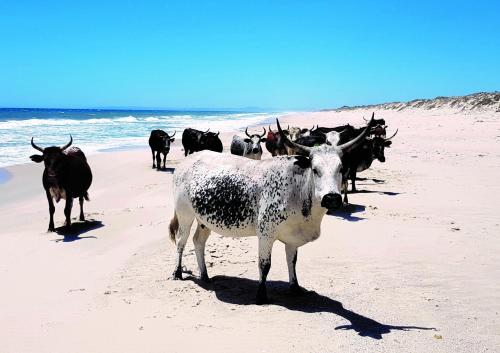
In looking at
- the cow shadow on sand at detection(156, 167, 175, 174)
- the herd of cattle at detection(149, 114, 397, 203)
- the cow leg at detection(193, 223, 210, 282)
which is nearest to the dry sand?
the cow leg at detection(193, 223, 210, 282)

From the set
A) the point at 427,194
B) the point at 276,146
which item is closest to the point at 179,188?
the point at 427,194

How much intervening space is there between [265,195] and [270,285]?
1328mm

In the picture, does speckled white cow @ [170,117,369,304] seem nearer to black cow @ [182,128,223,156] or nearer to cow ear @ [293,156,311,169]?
Result: cow ear @ [293,156,311,169]

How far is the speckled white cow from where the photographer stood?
188 inches

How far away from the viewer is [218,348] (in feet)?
14.2

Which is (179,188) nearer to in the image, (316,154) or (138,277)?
(138,277)

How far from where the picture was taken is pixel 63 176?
30.7 feet

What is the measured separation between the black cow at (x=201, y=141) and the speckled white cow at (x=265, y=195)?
12.6m

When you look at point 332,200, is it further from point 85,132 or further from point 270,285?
point 85,132

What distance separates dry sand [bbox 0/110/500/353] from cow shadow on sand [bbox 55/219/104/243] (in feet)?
0.14

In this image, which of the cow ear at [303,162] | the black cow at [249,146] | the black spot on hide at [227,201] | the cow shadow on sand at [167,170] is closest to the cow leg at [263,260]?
the black spot on hide at [227,201]

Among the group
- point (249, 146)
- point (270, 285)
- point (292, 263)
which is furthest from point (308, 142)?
point (292, 263)

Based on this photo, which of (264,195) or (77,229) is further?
(77,229)

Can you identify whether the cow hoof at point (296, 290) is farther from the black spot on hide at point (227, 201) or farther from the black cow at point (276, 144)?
the black cow at point (276, 144)
